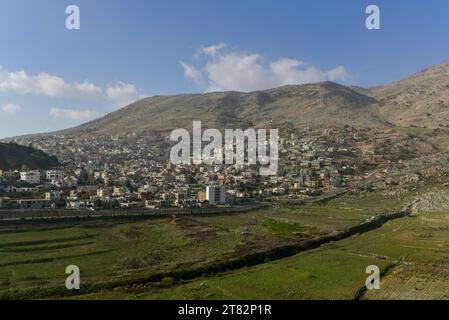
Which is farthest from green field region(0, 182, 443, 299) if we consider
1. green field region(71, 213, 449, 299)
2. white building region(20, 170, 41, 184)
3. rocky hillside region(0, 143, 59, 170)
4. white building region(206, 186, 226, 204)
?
rocky hillside region(0, 143, 59, 170)

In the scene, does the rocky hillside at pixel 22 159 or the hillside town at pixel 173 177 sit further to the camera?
A: the rocky hillside at pixel 22 159

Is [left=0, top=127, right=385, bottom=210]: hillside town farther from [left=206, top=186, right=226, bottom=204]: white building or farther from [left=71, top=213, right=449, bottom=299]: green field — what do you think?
[left=71, top=213, right=449, bottom=299]: green field

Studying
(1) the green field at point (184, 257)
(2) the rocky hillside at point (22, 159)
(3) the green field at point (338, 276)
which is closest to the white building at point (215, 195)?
(1) the green field at point (184, 257)

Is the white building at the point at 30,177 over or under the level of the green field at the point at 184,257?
over

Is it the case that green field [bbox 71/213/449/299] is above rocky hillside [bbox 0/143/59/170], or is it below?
below

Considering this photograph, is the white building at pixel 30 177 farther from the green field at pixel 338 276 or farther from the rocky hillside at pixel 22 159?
the green field at pixel 338 276

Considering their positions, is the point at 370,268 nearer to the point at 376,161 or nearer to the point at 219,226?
the point at 219,226

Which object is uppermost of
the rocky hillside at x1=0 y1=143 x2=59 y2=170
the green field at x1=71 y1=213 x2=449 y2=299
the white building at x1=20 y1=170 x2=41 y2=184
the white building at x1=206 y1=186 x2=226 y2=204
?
the rocky hillside at x1=0 y1=143 x2=59 y2=170

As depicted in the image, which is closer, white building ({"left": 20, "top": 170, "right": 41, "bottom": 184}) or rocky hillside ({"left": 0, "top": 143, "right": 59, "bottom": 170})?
white building ({"left": 20, "top": 170, "right": 41, "bottom": 184})

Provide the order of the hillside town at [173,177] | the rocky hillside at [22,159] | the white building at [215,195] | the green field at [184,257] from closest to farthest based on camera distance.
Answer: the green field at [184,257]
the hillside town at [173,177]
the white building at [215,195]
the rocky hillside at [22,159]

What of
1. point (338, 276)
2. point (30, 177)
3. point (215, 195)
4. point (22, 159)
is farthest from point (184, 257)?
point (22, 159)
